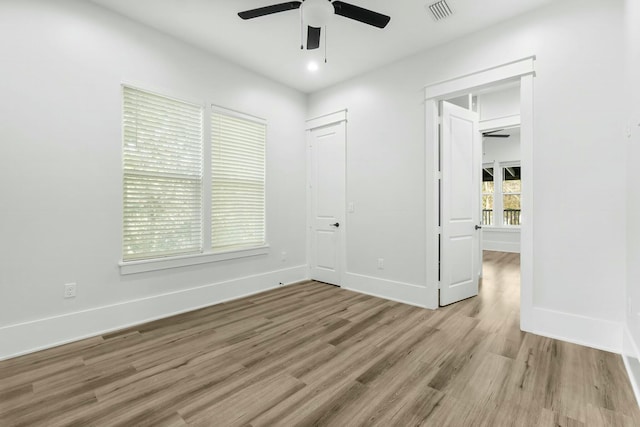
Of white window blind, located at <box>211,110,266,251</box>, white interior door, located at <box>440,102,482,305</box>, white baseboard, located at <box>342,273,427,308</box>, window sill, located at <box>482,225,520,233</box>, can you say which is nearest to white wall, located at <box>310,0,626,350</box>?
white interior door, located at <box>440,102,482,305</box>

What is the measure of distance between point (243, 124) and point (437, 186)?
8.75 feet

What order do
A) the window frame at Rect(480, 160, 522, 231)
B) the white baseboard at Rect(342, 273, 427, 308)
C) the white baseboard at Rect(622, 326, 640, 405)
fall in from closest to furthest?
the white baseboard at Rect(622, 326, 640, 405)
the white baseboard at Rect(342, 273, 427, 308)
the window frame at Rect(480, 160, 522, 231)

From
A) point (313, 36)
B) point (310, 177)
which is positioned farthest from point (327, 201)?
point (313, 36)

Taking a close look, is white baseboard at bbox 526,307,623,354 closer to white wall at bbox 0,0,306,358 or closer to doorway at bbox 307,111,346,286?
doorway at bbox 307,111,346,286

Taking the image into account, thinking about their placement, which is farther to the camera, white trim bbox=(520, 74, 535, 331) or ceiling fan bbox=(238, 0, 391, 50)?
white trim bbox=(520, 74, 535, 331)

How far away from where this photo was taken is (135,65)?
10.0 ft

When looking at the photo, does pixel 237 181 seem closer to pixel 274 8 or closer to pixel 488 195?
pixel 274 8

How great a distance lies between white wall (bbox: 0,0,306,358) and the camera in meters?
2.41

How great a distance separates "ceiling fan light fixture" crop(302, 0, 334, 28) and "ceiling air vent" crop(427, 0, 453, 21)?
1.23 metres

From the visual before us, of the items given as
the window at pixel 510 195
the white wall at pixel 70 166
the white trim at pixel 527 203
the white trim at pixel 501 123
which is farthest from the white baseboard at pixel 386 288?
the window at pixel 510 195

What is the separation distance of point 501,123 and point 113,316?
660 centimetres

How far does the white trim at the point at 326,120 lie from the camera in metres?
4.37

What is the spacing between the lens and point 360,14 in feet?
7.78

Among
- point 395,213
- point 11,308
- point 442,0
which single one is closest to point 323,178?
point 395,213
